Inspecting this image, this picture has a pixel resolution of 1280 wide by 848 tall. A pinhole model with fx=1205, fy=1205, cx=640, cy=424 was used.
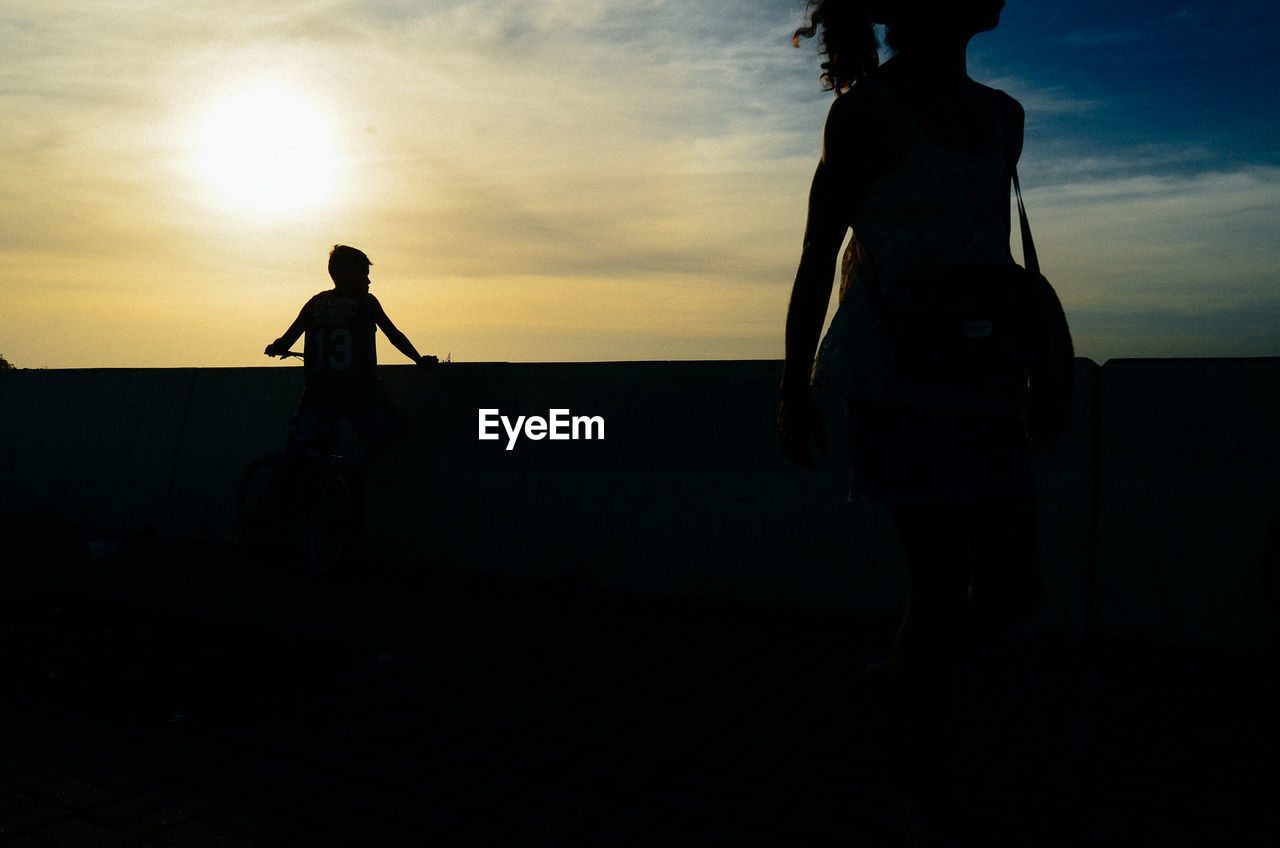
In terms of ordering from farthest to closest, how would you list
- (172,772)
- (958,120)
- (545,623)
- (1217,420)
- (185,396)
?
(185,396) → (545,623) → (1217,420) → (172,772) → (958,120)

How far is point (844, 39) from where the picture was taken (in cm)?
307

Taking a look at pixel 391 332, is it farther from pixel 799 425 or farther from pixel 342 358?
pixel 799 425

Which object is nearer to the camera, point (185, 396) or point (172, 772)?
point (172, 772)

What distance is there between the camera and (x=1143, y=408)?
6.14 metres

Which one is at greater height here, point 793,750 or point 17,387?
point 17,387

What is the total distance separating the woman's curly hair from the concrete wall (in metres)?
3.62

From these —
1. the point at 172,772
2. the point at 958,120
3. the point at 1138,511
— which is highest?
the point at 958,120

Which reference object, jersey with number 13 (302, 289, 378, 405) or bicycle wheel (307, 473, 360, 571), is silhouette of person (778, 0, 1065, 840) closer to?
bicycle wheel (307, 473, 360, 571)

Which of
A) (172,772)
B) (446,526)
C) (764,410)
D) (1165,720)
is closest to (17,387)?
(446,526)

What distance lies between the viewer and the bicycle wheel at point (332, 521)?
27.7 ft

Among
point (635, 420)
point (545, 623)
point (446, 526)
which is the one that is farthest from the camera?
point (446, 526)

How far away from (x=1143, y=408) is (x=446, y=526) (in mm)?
4671

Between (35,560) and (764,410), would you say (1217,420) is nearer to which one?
(764,410)

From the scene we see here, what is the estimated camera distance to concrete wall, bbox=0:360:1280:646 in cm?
599
